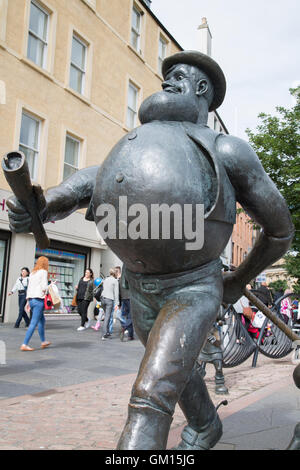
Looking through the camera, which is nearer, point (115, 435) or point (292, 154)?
point (115, 435)

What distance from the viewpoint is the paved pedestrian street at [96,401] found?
321cm

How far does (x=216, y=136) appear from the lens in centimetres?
212

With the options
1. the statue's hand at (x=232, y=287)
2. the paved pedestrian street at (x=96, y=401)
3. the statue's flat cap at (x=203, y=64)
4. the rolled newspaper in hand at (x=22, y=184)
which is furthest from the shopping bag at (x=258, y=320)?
the rolled newspaper in hand at (x=22, y=184)

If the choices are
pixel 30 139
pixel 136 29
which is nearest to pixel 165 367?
pixel 30 139

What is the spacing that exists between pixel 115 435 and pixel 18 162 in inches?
94.7

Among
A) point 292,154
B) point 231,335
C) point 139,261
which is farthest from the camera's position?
point 292,154

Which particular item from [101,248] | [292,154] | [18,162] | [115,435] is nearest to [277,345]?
[115,435]

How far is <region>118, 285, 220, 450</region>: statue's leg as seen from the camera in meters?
1.56

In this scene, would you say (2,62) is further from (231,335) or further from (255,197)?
(255,197)

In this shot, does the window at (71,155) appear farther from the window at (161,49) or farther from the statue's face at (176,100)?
the statue's face at (176,100)

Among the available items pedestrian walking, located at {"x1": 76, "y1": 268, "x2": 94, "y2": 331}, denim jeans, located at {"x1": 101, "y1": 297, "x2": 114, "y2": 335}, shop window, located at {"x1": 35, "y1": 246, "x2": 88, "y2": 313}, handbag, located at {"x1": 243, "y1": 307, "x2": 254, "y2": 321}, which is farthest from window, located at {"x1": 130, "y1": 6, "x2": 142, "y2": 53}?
handbag, located at {"x1": 243, "y1": 307, "x2": 254, "y2": 321}

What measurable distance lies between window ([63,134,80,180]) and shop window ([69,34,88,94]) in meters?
1.91

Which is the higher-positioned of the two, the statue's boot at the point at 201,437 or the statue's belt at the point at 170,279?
the statue's belt at the point at 170,279
